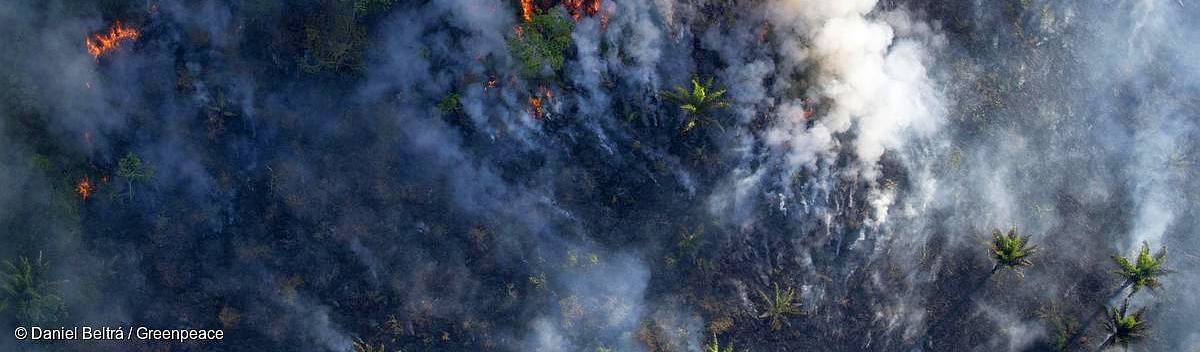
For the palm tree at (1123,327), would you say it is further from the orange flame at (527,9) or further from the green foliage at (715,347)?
the orange flame at (527,9)

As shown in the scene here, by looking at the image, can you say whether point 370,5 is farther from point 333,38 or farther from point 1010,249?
point 1010,249

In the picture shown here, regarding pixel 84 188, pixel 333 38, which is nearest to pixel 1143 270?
pixel 333 38

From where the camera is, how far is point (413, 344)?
18188 millimetres

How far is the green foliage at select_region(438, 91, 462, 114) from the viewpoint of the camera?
17.7 m

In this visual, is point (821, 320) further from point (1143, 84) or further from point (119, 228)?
point (119, 228)

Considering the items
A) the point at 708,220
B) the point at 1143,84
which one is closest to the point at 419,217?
the point at 708,220

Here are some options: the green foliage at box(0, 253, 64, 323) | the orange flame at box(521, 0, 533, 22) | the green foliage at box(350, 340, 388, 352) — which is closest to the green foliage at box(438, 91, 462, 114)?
the orange flame at box(521, 0, 533, 22)

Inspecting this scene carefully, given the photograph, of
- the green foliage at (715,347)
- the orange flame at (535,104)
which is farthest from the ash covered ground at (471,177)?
the green foliage at (715,347)

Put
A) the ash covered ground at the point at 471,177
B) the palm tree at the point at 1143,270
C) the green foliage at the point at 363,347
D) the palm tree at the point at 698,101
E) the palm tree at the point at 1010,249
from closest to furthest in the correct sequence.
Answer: the palm tree at the point at 698,101 < the ash covered ground at the point at 471,177 < the green foliage at the point at 363,347 < the palm tree at the point at 1010,249 < the palm tree at the point at 1143,270

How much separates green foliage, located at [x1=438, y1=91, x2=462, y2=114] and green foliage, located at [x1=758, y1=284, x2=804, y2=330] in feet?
28.4

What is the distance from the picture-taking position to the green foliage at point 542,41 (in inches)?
690

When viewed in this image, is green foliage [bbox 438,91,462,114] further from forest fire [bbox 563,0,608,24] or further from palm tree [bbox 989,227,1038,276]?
palm tree [bbox 989,227,1038,276]

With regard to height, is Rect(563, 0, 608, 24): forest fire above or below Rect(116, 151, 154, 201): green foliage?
above

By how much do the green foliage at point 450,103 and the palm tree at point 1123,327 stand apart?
17131mm
